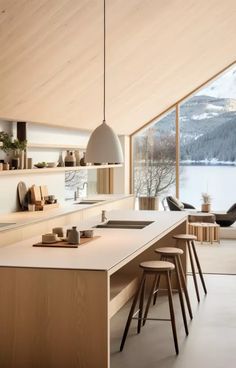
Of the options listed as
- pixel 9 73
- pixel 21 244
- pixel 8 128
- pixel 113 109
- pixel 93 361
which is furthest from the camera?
pixel 113 109

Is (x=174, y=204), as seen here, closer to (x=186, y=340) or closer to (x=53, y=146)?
(x=53, y=146)

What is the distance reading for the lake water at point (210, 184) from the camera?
11.7 metres

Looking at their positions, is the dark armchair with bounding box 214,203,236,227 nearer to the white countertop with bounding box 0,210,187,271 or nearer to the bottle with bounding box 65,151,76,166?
the bottle with bounding box 65,151,76,166

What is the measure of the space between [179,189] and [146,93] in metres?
2.79

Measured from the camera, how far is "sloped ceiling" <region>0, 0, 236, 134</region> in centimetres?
520

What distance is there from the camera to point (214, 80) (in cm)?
1148

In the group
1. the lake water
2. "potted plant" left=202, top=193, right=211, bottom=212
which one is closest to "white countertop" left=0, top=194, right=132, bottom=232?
"potted plant" left=202, top=193, right=211, bottom=212

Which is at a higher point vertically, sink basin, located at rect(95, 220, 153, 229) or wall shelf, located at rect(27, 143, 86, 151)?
wall shelf, located at rect(27, 143, 86, 151)

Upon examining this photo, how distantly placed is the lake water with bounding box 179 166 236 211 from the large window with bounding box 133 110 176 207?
25cm

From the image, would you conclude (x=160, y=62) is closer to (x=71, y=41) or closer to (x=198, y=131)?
(x=71, y=41)

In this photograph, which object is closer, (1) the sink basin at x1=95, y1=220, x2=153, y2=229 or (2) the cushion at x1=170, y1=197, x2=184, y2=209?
(1) the sink basin at x1=95, y1=220, x2=153, y2=229

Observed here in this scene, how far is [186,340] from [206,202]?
6.30 meters

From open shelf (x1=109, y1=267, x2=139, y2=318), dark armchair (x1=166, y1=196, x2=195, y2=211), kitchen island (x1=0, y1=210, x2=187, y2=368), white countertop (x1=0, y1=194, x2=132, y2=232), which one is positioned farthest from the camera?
dark armchair (x1=166, y1=196, x2=195, y2=211)

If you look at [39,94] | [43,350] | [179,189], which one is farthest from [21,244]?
[179,189]
